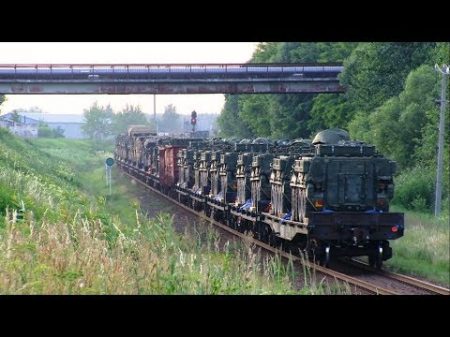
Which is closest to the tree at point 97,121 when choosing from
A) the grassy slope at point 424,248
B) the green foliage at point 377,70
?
the green foliage at point 377,70

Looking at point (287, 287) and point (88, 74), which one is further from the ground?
point (88, 74)

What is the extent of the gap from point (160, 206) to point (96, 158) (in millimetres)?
30840

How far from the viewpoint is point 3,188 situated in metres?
19.3

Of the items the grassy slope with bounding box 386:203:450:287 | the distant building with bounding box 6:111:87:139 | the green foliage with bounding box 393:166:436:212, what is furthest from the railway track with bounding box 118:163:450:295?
the distant building with bounding box 6:111:87:139

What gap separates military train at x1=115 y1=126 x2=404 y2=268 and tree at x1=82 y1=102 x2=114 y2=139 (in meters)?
32.4

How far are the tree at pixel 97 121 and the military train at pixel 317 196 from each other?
32357 mm

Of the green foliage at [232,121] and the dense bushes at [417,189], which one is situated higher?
the green foliage at [232,121]

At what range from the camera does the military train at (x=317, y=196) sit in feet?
58.2

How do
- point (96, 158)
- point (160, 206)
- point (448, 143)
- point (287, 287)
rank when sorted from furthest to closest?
point (96, 158), point (160, 206), point (448, 143), point (287, 287)

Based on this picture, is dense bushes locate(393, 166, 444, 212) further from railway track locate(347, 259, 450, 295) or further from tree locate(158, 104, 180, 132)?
tree locate(158, 104, 180, 132)

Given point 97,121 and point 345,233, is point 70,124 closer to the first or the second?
point 97,121

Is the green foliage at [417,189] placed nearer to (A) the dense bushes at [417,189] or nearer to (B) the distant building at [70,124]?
(A) the dense bushes at [417,189]
